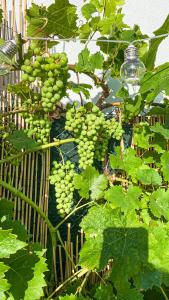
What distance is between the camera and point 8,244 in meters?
1.67

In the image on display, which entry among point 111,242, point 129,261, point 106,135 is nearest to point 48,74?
point 106,135

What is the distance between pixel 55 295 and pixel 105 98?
1250mm

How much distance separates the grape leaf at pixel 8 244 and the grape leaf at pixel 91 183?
0.81 metres

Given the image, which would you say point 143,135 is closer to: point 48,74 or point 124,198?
point 124,198

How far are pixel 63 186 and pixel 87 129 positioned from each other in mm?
350

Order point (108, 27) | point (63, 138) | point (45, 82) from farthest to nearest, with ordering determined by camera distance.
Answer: point (63, 138), point (108, 27), point (45, 82)

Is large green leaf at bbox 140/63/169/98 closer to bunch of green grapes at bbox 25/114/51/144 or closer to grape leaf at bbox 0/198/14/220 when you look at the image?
bunch of green grapes at bbox 25/114/51/144

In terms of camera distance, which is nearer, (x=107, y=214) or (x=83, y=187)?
(x=107, y=214)

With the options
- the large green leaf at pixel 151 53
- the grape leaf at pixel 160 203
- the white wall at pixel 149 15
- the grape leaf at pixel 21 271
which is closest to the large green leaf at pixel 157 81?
the large green leaf at pixel 151 53

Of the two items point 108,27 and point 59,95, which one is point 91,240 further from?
point 108,27

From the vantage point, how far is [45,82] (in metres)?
2.29

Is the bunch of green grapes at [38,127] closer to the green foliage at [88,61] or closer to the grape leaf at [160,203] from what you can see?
the green foliage at [88,61]

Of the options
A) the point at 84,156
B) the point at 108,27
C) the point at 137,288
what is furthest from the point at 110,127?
the point at 137,288

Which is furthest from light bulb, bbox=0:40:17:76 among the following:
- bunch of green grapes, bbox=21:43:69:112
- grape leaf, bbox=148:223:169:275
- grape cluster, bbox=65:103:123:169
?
grape leaf, bbox=148:223:169:275
